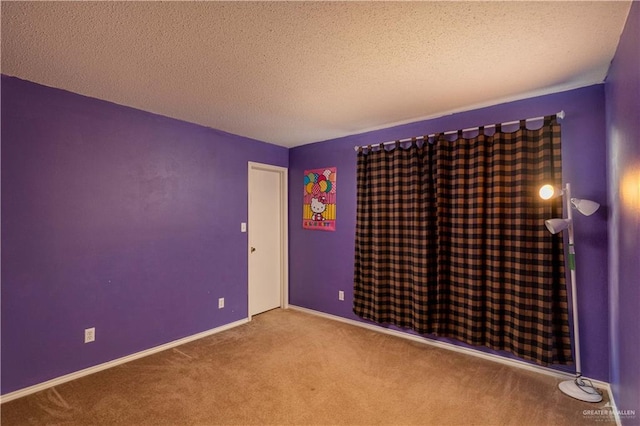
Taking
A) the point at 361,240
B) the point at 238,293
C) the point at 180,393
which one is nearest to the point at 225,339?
the point at 238,293

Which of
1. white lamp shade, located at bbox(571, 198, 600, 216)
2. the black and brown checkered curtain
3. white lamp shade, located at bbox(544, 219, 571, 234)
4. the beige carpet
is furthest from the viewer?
the black and brown checkered curtain

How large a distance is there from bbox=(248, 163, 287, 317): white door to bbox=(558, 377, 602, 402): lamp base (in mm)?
3127

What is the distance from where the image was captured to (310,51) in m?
1.85

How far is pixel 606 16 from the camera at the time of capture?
152 centimetres

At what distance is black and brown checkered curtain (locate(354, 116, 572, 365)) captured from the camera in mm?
2420

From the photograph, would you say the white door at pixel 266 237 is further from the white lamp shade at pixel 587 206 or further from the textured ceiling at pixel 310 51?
the white lamp shade at pixel 587 206

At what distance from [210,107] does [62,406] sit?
251cm

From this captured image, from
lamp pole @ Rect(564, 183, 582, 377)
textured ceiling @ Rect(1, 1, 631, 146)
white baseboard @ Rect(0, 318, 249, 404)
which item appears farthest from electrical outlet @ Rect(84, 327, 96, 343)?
lamp pole @ Rect(564, 183, 582, 377)

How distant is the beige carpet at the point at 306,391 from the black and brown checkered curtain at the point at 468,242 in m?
0.36

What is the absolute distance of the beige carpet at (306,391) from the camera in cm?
199

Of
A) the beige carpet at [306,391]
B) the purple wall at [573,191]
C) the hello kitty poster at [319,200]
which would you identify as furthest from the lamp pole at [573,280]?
the hello kitty poster at [319,200]

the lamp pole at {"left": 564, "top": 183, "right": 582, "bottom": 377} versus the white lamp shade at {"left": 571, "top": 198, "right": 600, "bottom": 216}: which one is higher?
the white lamp shade at {"left": 571, "top": 198, "right": 600, "bottom": 216}

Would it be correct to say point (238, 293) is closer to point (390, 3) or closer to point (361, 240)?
point (361, 240)

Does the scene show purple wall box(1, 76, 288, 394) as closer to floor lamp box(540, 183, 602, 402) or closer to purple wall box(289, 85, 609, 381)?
purple wall box(289, 85, 609, 381)
